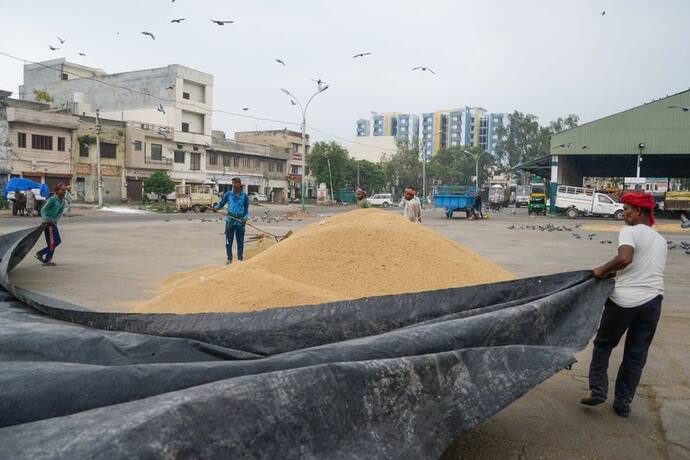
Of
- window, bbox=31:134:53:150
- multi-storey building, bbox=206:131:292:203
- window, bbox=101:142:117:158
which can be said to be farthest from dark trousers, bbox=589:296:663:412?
multi-storey building, bbox=206:131:292:203

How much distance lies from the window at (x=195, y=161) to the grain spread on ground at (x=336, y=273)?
143ft

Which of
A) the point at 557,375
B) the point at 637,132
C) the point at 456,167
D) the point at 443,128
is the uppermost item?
the point at 443,128

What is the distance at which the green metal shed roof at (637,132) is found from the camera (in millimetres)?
31672

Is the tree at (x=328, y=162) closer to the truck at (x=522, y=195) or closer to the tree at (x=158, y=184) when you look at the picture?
the truck at (x=522, y=195)

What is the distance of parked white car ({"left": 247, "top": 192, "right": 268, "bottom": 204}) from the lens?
51.4m

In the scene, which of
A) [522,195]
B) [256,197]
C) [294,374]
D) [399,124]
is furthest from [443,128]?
[294,374]

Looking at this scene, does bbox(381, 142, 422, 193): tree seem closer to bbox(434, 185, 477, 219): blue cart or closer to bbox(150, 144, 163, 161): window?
bbox(150, 144, 163, 161): window

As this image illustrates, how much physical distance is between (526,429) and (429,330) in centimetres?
114

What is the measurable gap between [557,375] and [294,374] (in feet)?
9.95

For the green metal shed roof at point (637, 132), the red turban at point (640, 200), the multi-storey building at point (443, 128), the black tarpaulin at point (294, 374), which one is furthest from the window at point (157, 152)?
the multi-storey building at point (443, 128)

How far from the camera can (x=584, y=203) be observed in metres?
32.5

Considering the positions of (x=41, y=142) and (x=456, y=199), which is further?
(x=41, y=142)

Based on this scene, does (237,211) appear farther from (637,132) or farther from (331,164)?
(331,164)

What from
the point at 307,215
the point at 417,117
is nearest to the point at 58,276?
the point at 307,215
